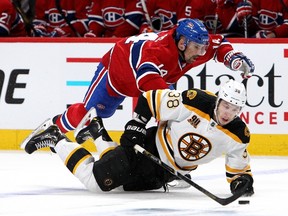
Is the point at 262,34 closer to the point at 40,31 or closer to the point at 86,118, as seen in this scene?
the point at 40,31

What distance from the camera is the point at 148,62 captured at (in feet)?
20.7

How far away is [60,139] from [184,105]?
866 millimetres

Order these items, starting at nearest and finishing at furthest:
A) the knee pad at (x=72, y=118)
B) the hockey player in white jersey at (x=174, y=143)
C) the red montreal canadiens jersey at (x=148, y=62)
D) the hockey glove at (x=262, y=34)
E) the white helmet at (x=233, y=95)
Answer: the white helmet at (x=233, y=95), the hockey player in white jersey at (x=174, y=143), the red montreal canadiens jersey at (x=148, y=62), the knee pad at (x=72, y=118), the hockey glove at (x=262, y=34)

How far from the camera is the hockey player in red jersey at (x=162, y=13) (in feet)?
29.0

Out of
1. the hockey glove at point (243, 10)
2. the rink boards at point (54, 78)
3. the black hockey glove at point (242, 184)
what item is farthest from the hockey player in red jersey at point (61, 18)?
the black hockey glove at point (242, 184)

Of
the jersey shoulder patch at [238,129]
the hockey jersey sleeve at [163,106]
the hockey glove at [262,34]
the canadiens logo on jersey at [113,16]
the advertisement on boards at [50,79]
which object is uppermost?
the hockey jersey sleeve at [163,106]

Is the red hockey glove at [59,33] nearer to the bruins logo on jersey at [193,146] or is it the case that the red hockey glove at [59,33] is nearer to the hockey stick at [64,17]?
the hockey stick at [64,17]

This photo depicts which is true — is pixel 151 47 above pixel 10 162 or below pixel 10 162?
above

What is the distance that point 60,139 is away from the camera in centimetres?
604

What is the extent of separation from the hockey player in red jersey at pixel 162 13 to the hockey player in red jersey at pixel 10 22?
3.81 ft

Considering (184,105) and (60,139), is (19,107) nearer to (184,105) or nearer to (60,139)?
(60,139)

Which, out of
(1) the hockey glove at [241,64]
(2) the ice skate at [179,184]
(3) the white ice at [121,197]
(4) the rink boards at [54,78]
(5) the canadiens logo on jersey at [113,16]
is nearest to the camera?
(3) the white ice at [121,197]

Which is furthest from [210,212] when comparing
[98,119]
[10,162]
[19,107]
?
[19,107]

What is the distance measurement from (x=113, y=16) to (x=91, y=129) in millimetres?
3014
